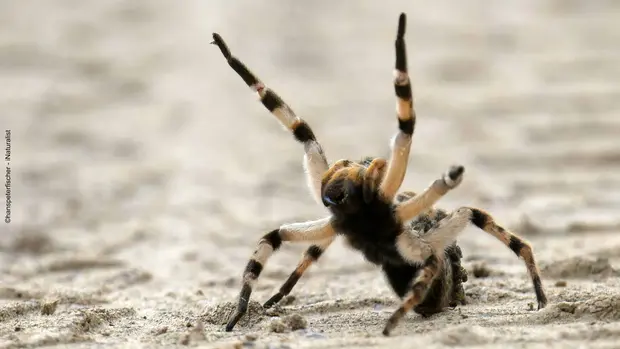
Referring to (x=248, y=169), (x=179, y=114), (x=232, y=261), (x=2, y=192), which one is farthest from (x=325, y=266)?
(x=179, y=114)

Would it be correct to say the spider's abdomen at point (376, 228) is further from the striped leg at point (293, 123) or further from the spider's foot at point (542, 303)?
the spider's foot at point (542, 303)

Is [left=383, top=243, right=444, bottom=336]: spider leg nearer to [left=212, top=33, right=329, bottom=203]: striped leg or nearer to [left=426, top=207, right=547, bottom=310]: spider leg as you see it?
[left=426, top=207, right=547, bottom=310]: spider leg

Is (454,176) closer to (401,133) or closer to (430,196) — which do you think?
(430,196)

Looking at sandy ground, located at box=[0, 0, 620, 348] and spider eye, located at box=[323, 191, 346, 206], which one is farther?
sandy ground, located at box=[0, 0, 620, 348]

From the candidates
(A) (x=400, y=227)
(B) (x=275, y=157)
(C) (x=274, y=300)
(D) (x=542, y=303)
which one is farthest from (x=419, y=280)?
(B) (x=275, y=157)

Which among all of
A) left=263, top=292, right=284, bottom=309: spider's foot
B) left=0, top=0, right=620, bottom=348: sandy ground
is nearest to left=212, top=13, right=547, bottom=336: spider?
A: left=0, top=0, right=620, bottom=348: sandy ground

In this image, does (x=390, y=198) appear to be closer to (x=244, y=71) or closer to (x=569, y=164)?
(x=244, y=71)
